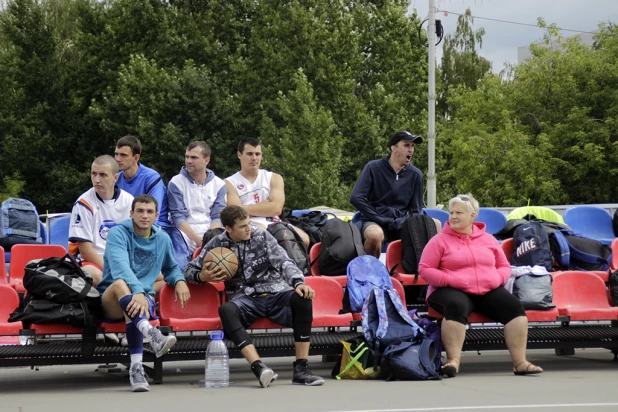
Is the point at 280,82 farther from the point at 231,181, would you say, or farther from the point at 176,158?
the point at 231,181

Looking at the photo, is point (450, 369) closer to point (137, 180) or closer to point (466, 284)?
point (466, 284)

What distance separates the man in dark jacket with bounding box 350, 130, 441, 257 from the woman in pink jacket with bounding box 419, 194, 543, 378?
143cm

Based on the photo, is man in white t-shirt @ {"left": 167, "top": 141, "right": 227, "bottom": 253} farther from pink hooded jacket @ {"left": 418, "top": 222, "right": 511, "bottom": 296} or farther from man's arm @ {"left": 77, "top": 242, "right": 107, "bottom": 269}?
pink hooded jacket @ {"left": 418, "top": 222, "right": 511, "bottom": 296}

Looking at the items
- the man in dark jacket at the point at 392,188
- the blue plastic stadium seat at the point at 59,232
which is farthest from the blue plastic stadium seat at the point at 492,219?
the blue plastic stadium seat at the point at 59,232

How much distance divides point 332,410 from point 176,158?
3516cm

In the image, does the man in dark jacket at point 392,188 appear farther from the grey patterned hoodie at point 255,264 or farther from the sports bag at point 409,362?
the sports bag at point 409,362

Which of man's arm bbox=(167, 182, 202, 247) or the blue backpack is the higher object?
man's arm bbox=(167, 182, 202, 247)

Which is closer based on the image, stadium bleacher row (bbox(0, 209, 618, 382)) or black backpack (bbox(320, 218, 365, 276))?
stadium bleacher row (bbox(0, 209, 618, 382))

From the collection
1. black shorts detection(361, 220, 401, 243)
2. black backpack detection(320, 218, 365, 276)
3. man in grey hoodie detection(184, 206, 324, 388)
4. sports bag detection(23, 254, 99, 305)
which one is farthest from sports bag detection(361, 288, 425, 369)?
sports bag detection(23, 254, 99, 305)

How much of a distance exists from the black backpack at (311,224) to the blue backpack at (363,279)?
5.34 ft

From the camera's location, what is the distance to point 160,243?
8328mm

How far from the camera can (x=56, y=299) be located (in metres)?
7.96

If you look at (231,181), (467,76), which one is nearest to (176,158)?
(467,76)

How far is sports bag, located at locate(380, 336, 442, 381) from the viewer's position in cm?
818
